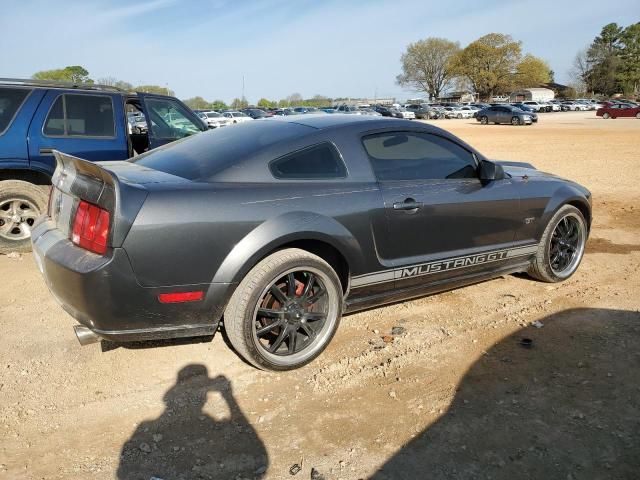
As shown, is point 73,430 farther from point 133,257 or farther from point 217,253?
point 217,253

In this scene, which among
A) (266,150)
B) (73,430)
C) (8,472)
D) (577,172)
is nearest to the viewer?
(8,472)

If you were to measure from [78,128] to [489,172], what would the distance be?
4.34m

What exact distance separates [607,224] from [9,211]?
24.1ft

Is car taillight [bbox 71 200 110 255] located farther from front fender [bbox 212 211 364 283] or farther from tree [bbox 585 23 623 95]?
tree [bbox 585 23 623 95]

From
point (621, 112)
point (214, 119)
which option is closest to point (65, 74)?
point (214, 119)

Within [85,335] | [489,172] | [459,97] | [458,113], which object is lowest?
[85,335]

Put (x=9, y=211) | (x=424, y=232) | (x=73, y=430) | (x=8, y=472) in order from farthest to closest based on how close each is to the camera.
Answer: (x=9, y=211) → (x=424, y=232) → (x=73, y=430) → (x=8, y=472)

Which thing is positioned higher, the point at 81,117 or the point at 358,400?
the point at 81,117

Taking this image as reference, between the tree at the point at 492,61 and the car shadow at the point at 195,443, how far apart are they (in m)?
102

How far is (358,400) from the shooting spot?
2965mm

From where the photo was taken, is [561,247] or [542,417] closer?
[542,417]

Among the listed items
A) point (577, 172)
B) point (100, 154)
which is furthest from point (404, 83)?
point (100, 154)

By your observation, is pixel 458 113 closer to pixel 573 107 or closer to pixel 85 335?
pixel 573 107

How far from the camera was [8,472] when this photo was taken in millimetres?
2367
